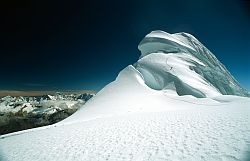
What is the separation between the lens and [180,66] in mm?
37344

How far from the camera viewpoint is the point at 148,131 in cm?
1212

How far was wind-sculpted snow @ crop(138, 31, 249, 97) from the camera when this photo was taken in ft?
108

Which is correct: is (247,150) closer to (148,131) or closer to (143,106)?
(148,131)

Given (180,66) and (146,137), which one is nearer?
(146,137)

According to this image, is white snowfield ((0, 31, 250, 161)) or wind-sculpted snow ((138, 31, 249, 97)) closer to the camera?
white snowfield ((0, 31, 250, 161))

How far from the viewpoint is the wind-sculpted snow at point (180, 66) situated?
1302 inches

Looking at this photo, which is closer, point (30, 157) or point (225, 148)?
point (225, 148)

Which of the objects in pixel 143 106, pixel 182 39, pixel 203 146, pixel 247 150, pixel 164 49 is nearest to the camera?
pixel 247 150

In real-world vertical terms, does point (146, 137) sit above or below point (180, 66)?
below

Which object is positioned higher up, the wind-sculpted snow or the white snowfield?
the wind-sculpted snow

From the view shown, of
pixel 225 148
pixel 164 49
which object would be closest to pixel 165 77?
pixel 164 49

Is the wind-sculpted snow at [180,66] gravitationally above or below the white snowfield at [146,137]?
above

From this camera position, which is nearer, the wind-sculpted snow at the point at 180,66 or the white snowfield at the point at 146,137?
the white snowfield at the point at 146,137

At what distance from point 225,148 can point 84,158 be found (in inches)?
203
